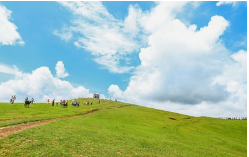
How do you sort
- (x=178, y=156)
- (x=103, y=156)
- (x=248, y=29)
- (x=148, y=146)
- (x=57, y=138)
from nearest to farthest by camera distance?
(x=248, y=29)
(x=103, y=156)
(x=57, y=138)
(x=178, y=156)
(x=148, y=146)

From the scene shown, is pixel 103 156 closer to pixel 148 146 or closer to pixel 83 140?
pixel 83 140

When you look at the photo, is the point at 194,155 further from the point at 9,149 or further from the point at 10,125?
the point at 10,125

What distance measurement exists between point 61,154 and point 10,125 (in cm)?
1776

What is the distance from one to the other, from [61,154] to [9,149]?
5.29 m

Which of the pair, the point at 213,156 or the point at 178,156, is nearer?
the point at 178,156

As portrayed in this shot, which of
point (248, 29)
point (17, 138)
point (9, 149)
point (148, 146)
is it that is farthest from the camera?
point (148, 146)

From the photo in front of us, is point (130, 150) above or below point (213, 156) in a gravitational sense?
above

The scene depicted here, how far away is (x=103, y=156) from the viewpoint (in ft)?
75.4

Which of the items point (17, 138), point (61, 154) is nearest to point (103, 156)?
point (61, 154)

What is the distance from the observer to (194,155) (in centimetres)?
3297

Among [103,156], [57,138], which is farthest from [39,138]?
[103,156]

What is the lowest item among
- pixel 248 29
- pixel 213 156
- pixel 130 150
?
pixel 213 156

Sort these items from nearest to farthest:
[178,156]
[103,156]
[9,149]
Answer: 1. [9,149]
2. [103,156]
3. [178,156]

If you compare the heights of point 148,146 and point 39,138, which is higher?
point 39,138
